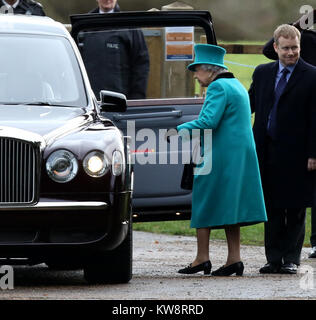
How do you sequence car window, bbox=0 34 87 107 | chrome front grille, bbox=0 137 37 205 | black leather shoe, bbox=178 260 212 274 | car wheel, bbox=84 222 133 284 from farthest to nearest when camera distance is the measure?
1. black leather shoe, bbox=178 260 212 274
2. car window, bbox=0 34 87 107
3. car wheel, bbox=84 222 133 284
4. chrome front grille, bbox=0 137 37 205

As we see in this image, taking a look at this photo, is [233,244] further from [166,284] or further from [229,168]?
[166,284]

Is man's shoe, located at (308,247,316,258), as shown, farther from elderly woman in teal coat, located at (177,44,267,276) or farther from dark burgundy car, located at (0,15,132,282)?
dark burgundy car, located at (0,15,132,282)

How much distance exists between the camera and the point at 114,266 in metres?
9.17

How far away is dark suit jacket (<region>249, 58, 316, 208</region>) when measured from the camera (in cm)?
1035

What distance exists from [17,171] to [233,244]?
2306mm

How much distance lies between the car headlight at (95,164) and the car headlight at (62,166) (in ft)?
0.24

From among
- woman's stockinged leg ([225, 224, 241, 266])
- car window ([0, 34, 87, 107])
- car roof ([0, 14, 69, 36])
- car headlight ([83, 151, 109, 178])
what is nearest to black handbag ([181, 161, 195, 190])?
woman's stockinged leg ([225, 224, 241, 266])

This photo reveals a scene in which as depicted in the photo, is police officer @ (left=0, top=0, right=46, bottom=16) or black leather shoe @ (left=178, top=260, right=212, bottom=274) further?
police officer @ (left=0, top=0, right=46, bottom=16)

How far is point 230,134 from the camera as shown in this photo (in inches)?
392

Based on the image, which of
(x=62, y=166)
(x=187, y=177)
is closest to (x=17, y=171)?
(x=62, y=166)

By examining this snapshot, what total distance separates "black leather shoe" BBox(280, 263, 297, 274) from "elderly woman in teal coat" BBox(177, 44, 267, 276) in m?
0.51
